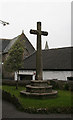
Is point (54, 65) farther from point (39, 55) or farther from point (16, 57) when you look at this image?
point (39, 55)

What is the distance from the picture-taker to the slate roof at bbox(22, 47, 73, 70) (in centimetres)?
2405

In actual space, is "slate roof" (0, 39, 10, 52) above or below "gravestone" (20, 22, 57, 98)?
above

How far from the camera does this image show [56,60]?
87.3 ft

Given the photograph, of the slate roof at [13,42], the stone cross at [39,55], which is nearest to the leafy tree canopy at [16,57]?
the stone cross at [39,55]

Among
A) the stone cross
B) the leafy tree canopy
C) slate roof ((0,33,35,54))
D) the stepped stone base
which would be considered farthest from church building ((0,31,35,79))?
the stepped stone base

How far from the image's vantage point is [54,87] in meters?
20.9

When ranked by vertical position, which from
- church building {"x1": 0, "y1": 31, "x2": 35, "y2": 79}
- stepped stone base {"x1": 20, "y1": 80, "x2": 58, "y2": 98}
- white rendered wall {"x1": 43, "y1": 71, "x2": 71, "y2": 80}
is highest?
church building {"x1": 0, "y1": 31, "x2": 35, "y2": 79}

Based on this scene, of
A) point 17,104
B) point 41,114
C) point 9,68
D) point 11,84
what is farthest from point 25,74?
point 41,114

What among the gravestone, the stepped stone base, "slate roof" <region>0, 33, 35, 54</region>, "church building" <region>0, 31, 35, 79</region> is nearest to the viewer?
the stepped stone base

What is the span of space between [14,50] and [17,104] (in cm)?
1046

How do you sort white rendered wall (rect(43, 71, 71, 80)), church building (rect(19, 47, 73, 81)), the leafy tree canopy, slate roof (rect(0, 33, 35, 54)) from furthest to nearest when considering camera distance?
slate roof (rect(0, 33, 35, 54))
church building (rect(19, 47, 73, 81))
white rendered wall (rect(43, 71, 71, 80))
the leafy tree canopy

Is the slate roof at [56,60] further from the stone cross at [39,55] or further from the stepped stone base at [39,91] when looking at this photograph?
the stepped stone base at [39,91]

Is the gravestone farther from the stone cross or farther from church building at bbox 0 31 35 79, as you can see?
church building at bbox 0 31 35 79

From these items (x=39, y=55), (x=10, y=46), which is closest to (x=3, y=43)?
(x=10, y=46)
